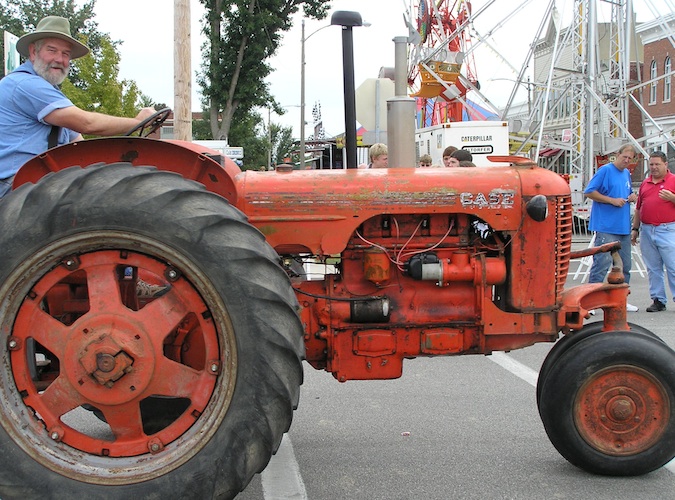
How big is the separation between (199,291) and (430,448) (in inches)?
76.1

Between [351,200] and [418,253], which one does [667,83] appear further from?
Result: [351,200]

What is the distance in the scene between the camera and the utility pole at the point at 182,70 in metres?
10.7

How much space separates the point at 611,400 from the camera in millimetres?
3721

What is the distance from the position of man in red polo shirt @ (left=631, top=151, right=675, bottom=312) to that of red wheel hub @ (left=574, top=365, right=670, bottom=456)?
5552 mm

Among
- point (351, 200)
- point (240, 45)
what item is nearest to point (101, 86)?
point (240, 45)

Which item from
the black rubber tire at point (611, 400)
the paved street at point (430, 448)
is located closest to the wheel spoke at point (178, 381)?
the paved street at point (430, 448)

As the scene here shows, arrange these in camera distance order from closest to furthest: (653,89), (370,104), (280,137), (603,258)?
(370,104) < (603,258) < (653,89) < (280,137)

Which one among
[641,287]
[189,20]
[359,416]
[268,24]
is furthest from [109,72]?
[359,416]

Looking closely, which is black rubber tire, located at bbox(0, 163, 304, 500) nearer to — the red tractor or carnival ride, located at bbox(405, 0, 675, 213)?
the red tractor

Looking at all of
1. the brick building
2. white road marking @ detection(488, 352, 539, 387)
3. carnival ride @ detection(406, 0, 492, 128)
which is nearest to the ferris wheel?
carnival ride @ detection(406, 0, 492, 128)

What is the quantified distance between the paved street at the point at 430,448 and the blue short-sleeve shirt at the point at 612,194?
3155mm

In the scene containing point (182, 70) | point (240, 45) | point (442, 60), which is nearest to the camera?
point (182, 70)

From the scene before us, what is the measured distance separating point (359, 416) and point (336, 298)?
136 cm

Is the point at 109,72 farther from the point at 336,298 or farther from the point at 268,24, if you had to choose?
the point at 336,298
